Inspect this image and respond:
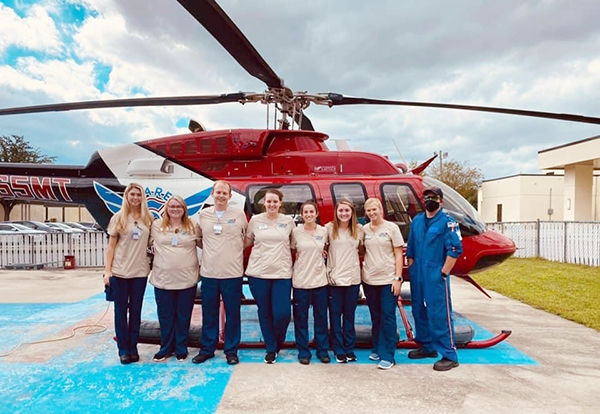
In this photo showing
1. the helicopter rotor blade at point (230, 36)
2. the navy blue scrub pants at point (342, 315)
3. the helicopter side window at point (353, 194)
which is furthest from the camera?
the helicopter side window at point (353, 194)

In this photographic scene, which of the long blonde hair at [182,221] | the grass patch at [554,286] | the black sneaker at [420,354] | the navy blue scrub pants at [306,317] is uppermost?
the long blonde hair at [182,221]

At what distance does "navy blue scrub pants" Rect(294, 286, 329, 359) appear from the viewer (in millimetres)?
4055

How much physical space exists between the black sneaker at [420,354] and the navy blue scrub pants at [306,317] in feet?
3.15

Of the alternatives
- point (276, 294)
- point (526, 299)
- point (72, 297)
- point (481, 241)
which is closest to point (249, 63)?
point (276, 294)

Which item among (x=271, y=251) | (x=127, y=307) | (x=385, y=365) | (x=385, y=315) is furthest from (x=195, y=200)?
(x=385, y=365)

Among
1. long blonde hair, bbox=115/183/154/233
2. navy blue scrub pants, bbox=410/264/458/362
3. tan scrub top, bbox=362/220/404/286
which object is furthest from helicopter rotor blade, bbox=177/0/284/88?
navy blue scrub pants, bbox=410/264/458/362

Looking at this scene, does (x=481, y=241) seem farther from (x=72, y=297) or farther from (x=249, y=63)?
(x=72, y=297)

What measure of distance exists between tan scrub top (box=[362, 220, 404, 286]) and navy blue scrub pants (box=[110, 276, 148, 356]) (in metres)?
2.30

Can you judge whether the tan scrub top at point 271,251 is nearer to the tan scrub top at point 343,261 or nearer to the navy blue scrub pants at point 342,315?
the tan scrub top at point 343,261

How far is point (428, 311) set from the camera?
4.12 meters

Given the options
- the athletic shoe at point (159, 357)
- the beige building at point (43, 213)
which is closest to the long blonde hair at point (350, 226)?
the athletic shoe at point (159, 357)

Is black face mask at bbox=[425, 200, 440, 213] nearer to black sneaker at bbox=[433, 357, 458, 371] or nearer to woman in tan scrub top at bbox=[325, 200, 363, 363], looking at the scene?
woman in tan scrub top at bbox=[325, 200, 363, 363]

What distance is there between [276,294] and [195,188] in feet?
6.73

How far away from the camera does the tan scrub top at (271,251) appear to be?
13.0ft
